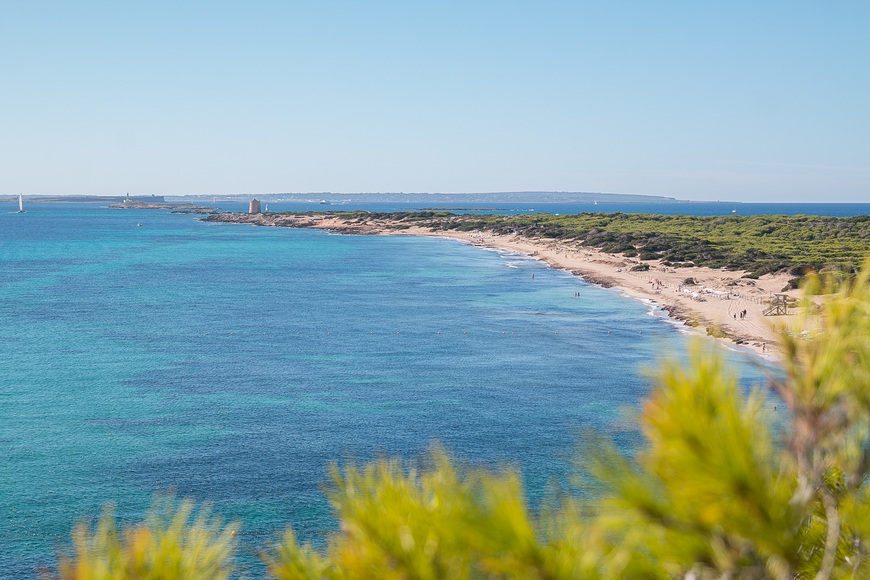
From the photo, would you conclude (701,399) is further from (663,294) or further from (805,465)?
(663,294)

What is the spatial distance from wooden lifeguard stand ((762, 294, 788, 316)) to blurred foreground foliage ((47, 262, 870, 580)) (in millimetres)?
54090

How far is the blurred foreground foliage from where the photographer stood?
5.12 metres

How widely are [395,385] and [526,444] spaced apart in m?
11.5

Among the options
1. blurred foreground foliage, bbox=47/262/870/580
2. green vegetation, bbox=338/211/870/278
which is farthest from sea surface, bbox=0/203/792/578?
green vegetation, bbox=338/211/870/278

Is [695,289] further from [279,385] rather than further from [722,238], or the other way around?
[722,238]

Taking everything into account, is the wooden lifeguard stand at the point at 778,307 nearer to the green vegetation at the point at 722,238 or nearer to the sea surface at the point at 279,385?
the green vegetation at the point at 722,238

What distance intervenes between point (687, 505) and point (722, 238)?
119945 mm

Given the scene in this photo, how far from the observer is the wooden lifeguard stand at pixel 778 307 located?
5779 centimetres

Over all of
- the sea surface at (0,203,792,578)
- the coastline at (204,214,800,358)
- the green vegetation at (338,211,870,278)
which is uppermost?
the green vegetation at (338,211,870,278)

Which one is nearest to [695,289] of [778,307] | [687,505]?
[778,307]

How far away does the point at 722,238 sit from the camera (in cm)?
11706

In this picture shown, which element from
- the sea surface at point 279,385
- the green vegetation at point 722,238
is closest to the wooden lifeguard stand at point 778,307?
the green vegetation at point 722,238

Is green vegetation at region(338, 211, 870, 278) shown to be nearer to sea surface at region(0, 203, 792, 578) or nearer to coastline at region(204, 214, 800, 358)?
coastline at region(204, 214, 800, 358)

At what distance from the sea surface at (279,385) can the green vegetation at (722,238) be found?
66.6 ft
